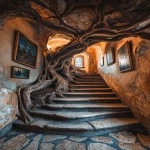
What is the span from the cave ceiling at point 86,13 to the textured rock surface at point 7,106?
136 cm

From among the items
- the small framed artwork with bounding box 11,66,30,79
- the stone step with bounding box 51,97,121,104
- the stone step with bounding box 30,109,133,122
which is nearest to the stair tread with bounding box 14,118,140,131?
the stone step with bounding box 30,109,133,122

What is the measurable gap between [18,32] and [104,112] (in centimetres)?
321

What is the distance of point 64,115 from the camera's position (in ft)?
7.60

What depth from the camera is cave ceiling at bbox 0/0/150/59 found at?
135cm

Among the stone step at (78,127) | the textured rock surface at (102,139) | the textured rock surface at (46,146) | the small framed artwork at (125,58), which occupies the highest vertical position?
the small framed artwork at (125,58)

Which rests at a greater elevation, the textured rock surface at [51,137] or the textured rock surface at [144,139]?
the textured rock surface at [51,137]

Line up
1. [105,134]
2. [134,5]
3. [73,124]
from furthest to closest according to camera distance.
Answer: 1. [73,124]
2. [105,134]
3. [134,5]

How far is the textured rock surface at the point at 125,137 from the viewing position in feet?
5.91

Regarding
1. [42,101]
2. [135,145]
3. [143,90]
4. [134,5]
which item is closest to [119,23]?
[134,5]

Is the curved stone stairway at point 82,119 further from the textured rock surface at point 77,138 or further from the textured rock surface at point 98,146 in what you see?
the textured rock surface at point 98,146

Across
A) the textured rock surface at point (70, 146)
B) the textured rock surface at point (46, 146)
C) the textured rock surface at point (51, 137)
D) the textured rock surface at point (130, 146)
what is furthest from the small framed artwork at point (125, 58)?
the textured rock surface at point (46, 146)

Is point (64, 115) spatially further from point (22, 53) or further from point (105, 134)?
point (22, 53)

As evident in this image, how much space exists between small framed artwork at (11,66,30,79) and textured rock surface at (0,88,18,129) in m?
0.41

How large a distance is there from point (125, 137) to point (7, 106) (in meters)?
2.66
